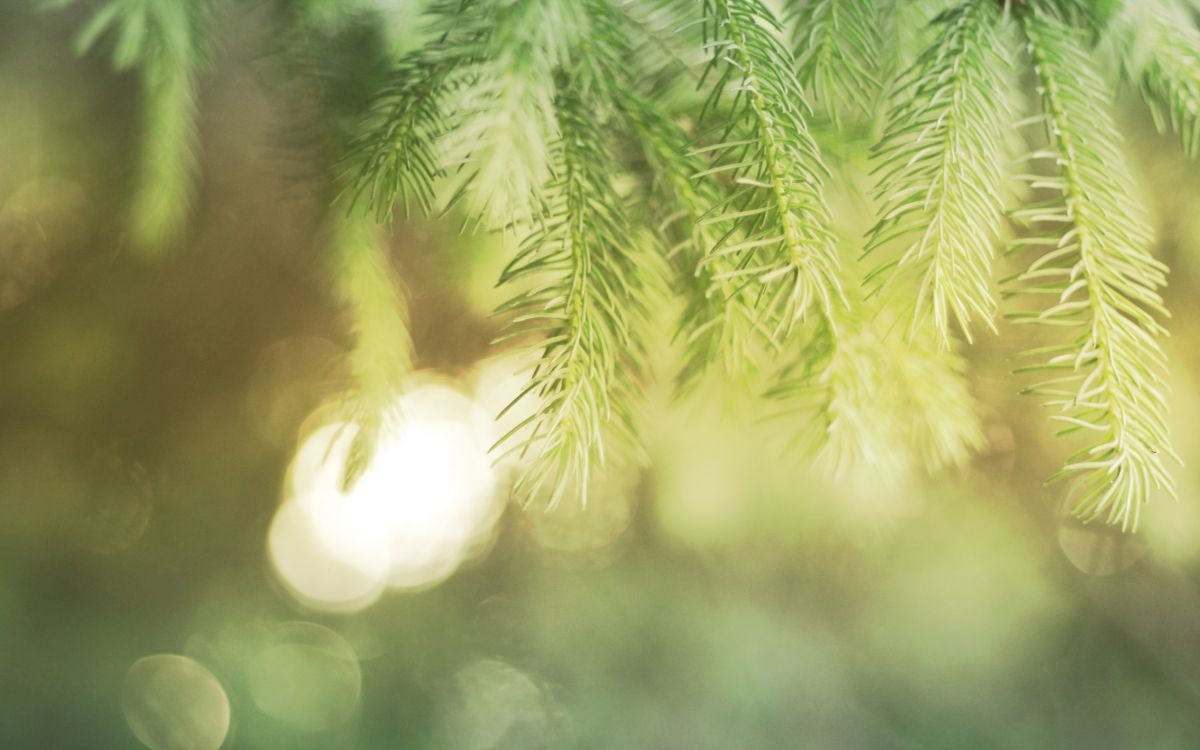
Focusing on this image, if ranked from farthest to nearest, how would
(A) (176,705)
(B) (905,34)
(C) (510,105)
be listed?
(A) (176,705)
(B) (905,34)
(C) (510,105)

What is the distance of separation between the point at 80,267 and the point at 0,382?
17 centimetres

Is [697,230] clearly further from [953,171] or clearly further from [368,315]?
[368,315]

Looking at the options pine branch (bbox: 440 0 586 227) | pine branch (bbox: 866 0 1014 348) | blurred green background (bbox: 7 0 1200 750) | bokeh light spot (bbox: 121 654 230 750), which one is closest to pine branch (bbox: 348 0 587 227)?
pine branch (bbox: 440 0 586 227)

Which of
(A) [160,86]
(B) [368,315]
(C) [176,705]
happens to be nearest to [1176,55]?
(B) [368,315]

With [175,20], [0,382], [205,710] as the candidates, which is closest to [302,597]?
[205,710]

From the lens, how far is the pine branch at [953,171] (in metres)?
0.22

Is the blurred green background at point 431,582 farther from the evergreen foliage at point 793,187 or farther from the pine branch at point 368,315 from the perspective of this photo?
the evergreen foliage at point 793,187

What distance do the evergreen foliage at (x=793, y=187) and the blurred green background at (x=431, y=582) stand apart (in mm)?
398

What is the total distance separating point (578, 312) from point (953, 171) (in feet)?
0.43

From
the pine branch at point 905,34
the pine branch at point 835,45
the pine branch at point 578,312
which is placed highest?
the pine branch at point 905,34

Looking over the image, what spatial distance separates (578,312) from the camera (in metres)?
0.23

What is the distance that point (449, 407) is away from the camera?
107 centimetres

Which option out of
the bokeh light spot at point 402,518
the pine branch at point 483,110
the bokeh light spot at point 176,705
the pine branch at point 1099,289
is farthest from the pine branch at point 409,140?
the bokeh light spot at point 176,705

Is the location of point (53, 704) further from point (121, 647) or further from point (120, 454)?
point (120, 454)
